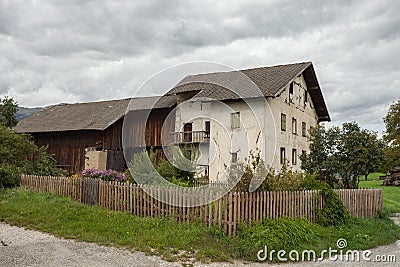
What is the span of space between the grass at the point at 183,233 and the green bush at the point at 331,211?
317 millimetres

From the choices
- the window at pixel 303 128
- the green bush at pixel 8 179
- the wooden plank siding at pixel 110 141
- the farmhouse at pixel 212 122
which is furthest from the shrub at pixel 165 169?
the window at pixel 303 128

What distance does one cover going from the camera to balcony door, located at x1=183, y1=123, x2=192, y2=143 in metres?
30.4

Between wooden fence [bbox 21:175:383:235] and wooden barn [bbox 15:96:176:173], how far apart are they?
1742 centimetres

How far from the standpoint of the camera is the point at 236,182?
11.9 metres

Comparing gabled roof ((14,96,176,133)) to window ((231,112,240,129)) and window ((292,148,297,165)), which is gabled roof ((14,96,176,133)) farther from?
window ((292,148,297,165))

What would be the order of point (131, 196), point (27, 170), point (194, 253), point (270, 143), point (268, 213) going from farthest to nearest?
point (270, 143) → point (27, 170) → point (131, 196) → point (268, 213) → point (194, 253)

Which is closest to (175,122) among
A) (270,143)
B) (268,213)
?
(270,143)

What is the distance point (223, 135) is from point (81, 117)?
15.1 metres

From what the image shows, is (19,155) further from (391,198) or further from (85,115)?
(391,198)

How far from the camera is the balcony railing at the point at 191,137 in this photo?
29.5 metres

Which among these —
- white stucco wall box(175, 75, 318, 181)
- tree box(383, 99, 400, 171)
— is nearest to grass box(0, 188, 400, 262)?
white stucco wall box(175, 75, 318, 181)

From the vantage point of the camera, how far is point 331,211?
13.1 meters

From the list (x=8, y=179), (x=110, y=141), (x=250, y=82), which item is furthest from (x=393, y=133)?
(x=8, y=179)

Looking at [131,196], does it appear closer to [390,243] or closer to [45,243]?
[45,243]
